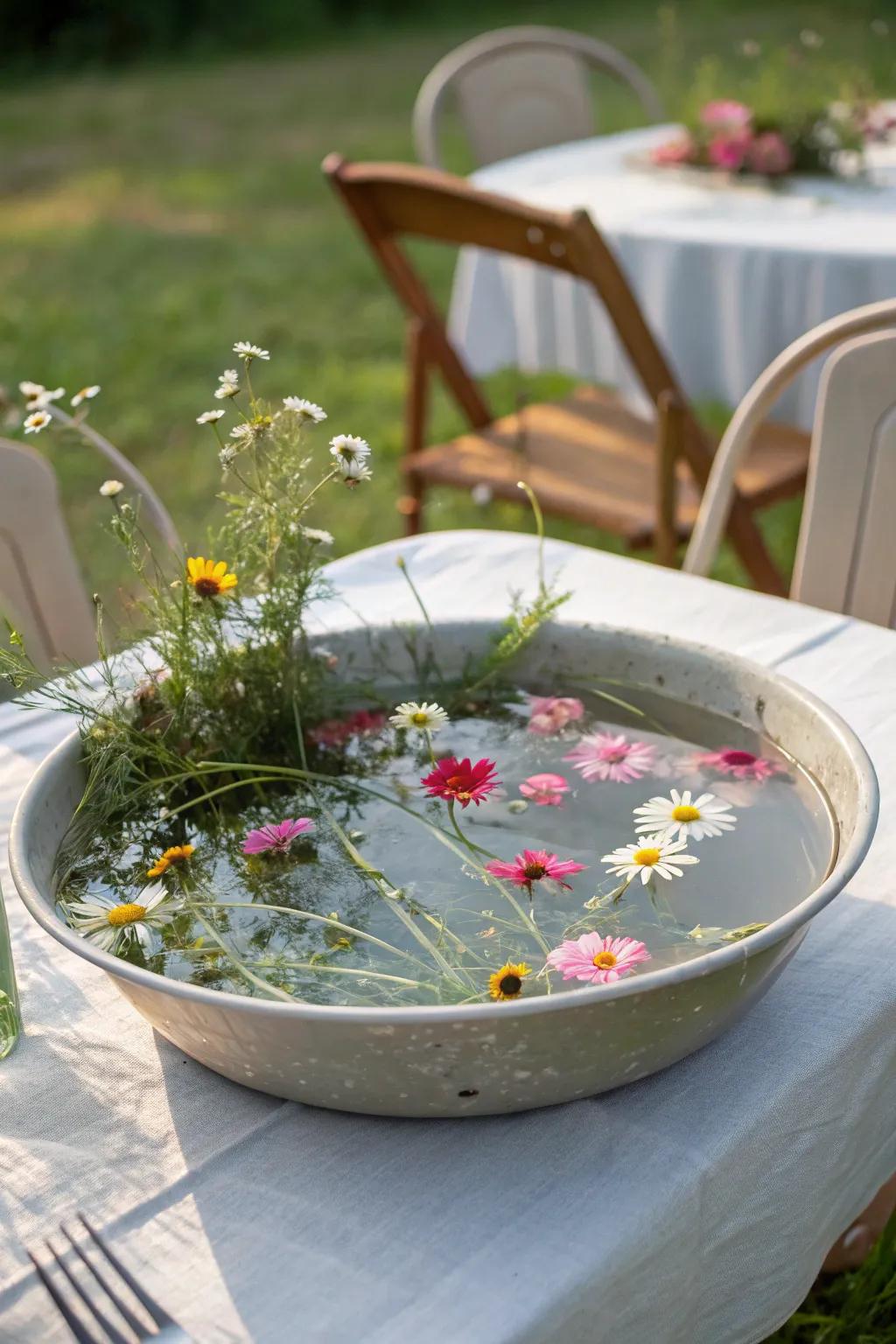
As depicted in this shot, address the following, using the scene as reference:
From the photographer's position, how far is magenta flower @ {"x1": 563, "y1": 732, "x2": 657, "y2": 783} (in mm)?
959

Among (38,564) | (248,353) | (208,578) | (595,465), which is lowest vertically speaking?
(595,465)

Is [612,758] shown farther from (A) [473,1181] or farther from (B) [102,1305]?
(B) [102,1305]

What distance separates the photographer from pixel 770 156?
3041 mm

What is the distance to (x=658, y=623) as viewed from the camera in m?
1.34

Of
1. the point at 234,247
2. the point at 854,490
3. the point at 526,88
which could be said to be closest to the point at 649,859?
the point at 854,490

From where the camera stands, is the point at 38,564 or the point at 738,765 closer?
the point at 738,765

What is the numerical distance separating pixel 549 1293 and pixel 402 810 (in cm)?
34

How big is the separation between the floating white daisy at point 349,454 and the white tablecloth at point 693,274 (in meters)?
1.92

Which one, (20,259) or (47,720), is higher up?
(47,720)

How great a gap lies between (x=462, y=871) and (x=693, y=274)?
218 cm

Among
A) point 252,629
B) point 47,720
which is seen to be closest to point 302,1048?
point 252,629

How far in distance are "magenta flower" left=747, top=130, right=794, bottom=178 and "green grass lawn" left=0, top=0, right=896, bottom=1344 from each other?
0.69 m

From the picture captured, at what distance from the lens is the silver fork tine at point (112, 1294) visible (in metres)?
0.65

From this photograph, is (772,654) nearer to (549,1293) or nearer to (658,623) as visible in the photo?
(658,623)
